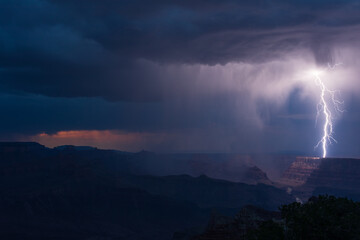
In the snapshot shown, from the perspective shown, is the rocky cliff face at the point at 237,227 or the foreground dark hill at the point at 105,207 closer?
the rocky cliff face at the point at 237,227

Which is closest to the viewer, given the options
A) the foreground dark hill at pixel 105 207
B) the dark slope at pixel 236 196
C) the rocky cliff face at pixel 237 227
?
the rocky cliff face at pixel 237 227

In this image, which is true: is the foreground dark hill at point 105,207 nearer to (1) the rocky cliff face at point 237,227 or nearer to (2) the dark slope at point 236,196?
(2) the dark slope at point 236,196

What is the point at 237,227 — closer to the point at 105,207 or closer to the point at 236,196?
the point at 105,207

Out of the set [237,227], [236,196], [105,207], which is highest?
[237,227]

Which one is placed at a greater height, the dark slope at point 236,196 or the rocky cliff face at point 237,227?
the rocky cliff face at point 237,227

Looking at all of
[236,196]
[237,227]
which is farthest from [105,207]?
[237,227]

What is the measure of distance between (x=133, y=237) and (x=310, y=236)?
4970 inches

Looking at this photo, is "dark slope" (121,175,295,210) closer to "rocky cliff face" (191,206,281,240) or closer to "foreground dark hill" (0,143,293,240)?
"foreground dark hill" (0,143,293,240)

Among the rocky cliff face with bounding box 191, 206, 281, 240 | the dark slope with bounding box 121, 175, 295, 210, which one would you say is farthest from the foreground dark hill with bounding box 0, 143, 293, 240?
the rocky cliff face with bounding box 191, 206, 281, 240

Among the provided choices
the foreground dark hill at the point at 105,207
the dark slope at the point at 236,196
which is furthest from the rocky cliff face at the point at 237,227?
the dark slope at the point at 236,196

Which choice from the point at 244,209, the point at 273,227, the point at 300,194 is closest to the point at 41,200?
the point at 300,194

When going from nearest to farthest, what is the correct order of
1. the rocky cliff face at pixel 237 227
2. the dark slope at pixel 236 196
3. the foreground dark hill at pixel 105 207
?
the rocky cliff face at pixel 237 227, the foreground dark hill at pixel 105 207, the dark slope at pixel 236 196

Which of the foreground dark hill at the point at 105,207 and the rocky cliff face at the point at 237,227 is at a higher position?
the rocky cliff face at the point at 237,227

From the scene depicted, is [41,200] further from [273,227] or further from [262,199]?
[273,227]
